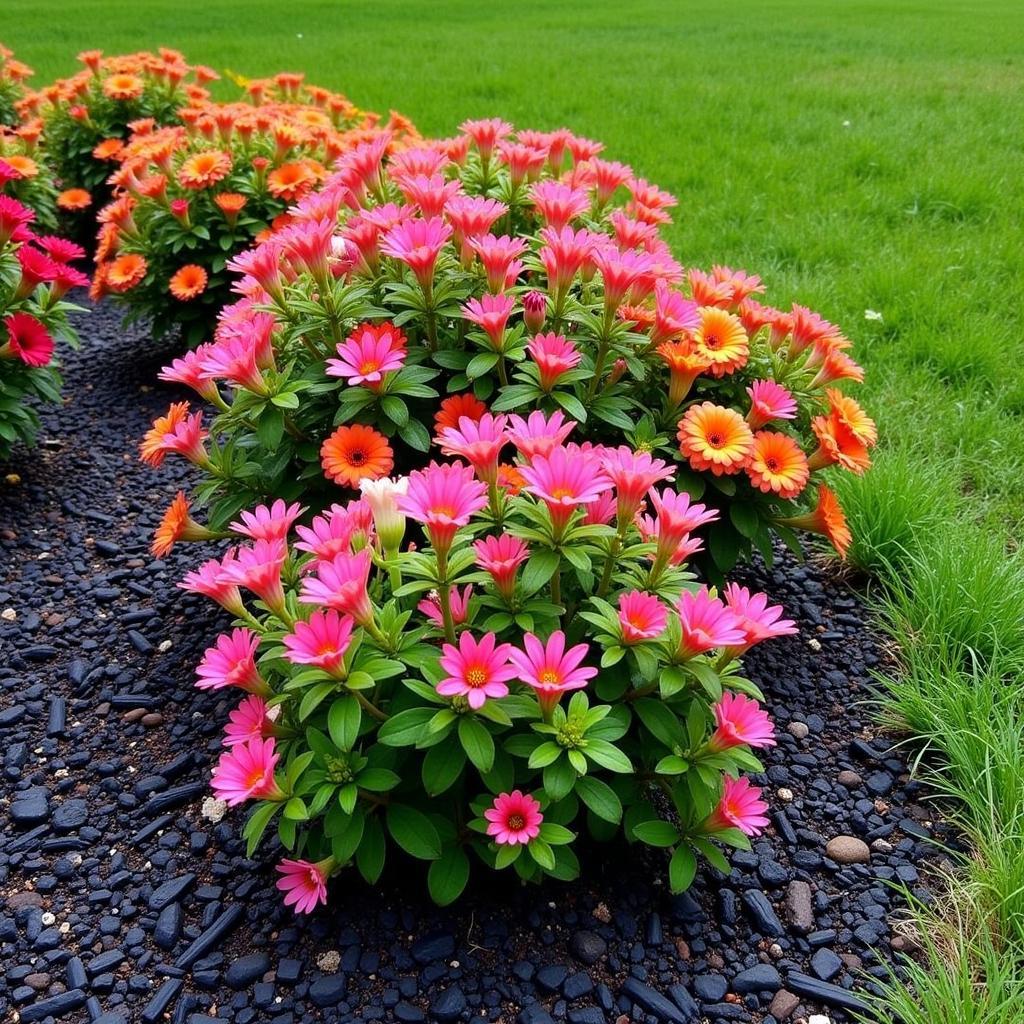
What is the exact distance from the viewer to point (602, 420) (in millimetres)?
2055

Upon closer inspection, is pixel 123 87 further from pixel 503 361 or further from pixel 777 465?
pixel 777 465

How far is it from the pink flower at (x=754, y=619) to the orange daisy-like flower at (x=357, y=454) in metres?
0.75

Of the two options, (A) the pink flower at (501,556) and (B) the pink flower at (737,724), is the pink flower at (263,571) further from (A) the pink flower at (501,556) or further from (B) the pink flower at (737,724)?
(B) the pink flower at (737,724)

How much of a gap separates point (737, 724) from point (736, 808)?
183mm

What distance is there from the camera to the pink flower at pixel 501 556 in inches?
59.7

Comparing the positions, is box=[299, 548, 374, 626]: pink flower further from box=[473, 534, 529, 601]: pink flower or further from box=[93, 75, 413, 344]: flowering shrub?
box=[93, 75, 413, 344]: flowering shrub

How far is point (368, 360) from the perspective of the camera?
1.88m

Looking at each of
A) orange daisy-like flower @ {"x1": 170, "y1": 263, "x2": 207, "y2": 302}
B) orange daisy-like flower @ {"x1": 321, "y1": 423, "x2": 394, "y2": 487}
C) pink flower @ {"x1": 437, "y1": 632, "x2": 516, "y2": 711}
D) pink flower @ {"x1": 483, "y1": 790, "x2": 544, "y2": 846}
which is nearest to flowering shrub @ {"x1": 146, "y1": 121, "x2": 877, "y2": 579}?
orange daisy-like flower @ {"x1": 321, "y1": 423, "x2": 394, "y2": 487}

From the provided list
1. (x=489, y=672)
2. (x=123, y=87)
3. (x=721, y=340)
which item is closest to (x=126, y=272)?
(x=123, y=87)

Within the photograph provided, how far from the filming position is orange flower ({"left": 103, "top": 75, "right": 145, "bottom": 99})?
4.70 m

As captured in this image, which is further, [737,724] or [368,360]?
[368,360]

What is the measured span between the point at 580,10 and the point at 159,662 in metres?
14.7

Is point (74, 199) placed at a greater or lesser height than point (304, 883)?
greater

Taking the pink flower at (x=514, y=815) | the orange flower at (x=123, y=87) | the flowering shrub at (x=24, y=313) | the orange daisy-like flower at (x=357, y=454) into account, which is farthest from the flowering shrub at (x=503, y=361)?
the orange flower at (x=123, y=87)
